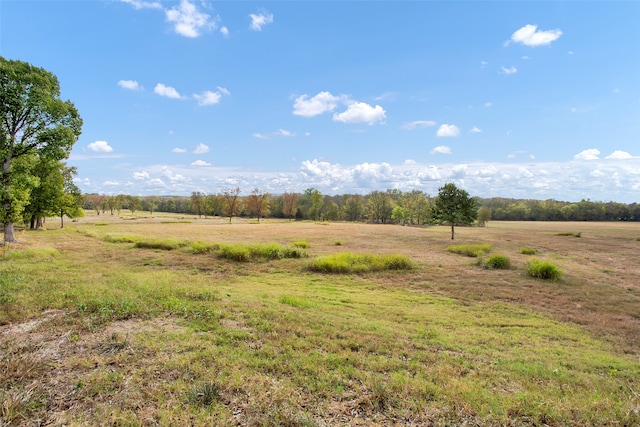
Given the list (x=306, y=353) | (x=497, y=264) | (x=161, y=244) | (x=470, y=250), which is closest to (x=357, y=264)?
(x=497, y=264)


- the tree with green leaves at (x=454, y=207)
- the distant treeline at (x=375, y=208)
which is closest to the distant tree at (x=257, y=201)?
the distant treeline at (x=375, y=208)

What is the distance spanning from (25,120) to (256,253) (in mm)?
19343

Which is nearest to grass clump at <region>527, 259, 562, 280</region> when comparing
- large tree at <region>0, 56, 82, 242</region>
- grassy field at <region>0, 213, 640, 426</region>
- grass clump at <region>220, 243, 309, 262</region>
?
grassy field at <region>0, 213, 640, 426</region>

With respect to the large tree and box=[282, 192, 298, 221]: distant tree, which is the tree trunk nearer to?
the large tree

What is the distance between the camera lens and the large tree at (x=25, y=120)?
20.2 metres

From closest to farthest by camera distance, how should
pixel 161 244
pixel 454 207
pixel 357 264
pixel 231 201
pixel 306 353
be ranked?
pixel 306 353
pixel 357 264
pixel 161 244
pixel 454 207
pixel 231 201

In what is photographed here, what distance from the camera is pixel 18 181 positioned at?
21094 mm

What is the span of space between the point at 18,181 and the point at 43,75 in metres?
8.07

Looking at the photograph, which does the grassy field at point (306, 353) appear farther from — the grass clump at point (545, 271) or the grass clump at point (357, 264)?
the grass clump at point (357, 264)

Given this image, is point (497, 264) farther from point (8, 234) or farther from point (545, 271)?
point (8, 234)

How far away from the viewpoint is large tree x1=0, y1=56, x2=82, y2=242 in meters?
20.2

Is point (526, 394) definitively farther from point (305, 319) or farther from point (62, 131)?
point (62, 131)

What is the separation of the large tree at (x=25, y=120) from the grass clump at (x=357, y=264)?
21414 millimetres

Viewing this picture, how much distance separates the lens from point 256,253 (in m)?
20.1
